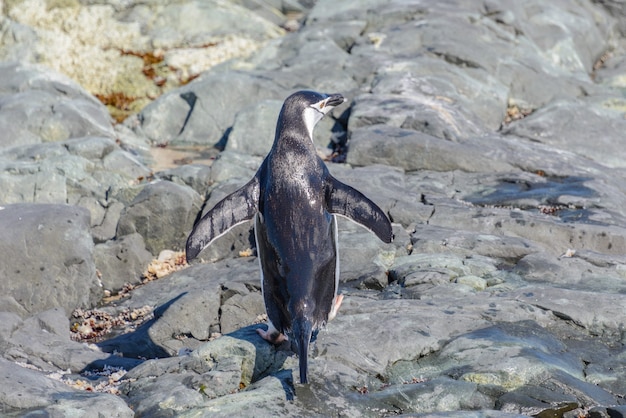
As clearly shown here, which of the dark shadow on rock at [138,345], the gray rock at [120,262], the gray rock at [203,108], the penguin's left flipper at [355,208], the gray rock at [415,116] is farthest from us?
the gray rock at [203,108]

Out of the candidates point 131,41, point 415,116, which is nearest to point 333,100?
point 415,116

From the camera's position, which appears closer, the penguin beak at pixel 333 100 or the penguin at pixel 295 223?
the penguin at pixel 295 223

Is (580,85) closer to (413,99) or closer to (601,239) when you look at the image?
(413,99)

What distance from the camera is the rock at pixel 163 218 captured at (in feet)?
42.8

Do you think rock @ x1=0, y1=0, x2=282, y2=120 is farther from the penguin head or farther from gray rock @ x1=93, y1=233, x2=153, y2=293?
the penguin head

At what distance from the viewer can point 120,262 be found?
12.5m

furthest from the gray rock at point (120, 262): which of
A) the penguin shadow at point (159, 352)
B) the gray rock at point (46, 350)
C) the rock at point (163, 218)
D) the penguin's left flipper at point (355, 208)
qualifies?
the penguin's left flipper at point (355, 208)

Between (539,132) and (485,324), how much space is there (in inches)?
401

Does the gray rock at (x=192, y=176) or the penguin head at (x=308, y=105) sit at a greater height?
the penguin head at (x=308, y=105)

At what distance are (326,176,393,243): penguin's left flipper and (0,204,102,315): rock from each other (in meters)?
5.23

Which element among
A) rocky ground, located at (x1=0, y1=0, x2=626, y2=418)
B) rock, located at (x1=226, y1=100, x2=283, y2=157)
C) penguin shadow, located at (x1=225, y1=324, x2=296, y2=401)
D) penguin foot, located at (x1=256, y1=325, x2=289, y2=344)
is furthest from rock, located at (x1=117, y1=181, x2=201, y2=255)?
penguin foot, located at (x1=256, y1=325, x2=289, y2=344)

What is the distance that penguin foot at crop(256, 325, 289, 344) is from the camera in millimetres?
7508

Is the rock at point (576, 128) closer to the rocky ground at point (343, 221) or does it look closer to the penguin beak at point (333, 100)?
the rocky ground at point (343, 221)

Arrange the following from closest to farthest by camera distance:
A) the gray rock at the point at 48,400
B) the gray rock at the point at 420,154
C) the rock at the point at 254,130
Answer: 1. the gray rock at the point at 48,400
2. the gray rock at the point at 420,154
3. the rock at the point at 254,130
